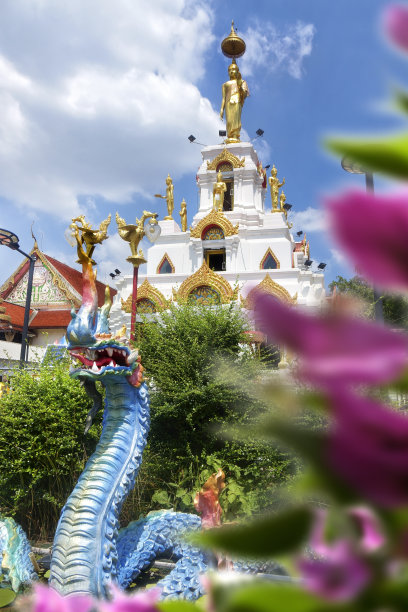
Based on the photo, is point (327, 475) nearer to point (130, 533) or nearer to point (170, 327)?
point (130, 533)

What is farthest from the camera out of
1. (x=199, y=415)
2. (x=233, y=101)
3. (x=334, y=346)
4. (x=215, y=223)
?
(x=233, y=101)

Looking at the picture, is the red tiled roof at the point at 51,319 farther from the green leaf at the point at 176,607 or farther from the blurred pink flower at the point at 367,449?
the blurred pink flower at the point at 367,449

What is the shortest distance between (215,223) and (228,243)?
81 cm

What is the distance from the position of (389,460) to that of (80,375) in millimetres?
3257

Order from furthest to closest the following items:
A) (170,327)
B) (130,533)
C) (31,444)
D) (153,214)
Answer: (153,214)
(170,327)
(31,444)
(130,533)

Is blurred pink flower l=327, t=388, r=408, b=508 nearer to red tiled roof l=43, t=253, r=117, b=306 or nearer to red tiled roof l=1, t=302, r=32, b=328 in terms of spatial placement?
red tiled roof l=1, t=302, r=32, b=328

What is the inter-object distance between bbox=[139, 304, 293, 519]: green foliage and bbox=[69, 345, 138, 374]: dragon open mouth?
81.0 inches

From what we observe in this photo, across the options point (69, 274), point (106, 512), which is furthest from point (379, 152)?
point (69, 274)

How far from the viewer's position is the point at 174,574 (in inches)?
126

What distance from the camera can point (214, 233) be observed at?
16828mm

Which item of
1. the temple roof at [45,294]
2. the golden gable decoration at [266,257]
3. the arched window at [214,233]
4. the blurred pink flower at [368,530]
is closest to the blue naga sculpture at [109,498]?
the blurred pink flower at [368,530]

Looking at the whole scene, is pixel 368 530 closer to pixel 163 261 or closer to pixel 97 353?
pixel 97 353

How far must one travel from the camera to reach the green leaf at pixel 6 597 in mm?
3402

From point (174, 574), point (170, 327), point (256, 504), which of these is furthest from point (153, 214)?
point (174, 574)
